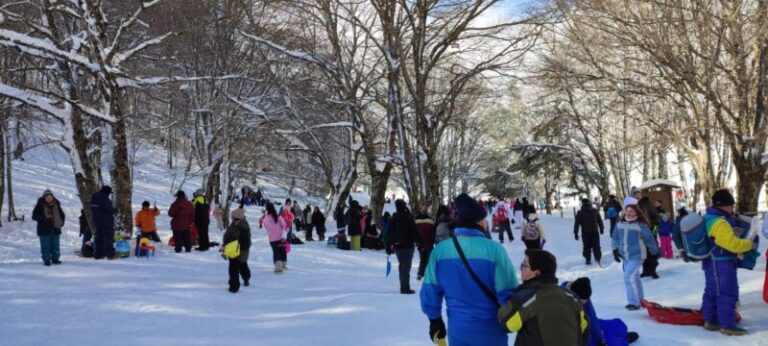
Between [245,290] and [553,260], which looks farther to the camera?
[245,290]

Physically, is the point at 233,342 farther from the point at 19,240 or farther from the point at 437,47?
the point at 19,240

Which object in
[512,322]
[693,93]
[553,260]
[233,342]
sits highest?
[693,93]

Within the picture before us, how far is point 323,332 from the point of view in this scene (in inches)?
308

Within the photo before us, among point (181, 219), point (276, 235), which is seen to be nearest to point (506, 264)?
point (276, 235)

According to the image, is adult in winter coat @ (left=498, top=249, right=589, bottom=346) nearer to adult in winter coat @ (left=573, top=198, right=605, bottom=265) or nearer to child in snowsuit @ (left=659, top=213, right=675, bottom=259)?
adult in winter coat @ (left=573, top=198, right=605, bottom=265)

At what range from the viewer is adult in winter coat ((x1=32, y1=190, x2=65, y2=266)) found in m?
12.6

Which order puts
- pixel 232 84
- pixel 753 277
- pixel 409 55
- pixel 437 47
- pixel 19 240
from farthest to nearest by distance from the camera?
pixel 232 84 → pixel 19 240 → pixel 409 55 → pixel 437 47 → pixel 753 277

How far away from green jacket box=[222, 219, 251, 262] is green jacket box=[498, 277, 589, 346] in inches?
315

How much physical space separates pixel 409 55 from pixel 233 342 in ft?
49.9

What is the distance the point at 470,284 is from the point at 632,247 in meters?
5.64

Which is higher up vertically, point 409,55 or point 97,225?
point 409,55

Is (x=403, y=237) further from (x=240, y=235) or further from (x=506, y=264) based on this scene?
(x=506, y=264)

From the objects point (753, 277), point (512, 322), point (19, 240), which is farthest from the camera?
point (19, 240)

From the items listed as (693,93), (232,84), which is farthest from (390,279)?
(232,84)
